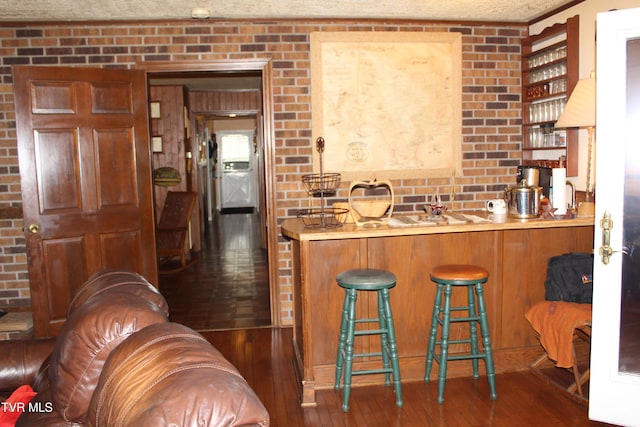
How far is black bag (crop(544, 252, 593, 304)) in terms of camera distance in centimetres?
333

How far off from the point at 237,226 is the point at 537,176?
888cm

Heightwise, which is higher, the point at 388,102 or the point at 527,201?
the point at 388,102

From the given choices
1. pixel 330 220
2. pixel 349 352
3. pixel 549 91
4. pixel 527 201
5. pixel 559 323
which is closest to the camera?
pixel 349 352

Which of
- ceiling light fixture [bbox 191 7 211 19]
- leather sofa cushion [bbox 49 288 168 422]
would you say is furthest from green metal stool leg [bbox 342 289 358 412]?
ceiling light fixture [bbox 191 7 211 19]

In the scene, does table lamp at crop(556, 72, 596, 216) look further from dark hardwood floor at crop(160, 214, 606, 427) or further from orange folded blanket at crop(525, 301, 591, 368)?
dark hardwood floor at crop(160, 214, 606, 427)

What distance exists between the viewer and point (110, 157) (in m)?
4.28

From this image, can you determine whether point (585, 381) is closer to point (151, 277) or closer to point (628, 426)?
point (628, 426)

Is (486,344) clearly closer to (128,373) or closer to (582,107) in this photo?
(582,107)

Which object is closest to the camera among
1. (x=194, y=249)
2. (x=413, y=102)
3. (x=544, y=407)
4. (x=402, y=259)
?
(x=544, y=407)

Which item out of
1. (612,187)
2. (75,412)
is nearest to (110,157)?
(75,412)

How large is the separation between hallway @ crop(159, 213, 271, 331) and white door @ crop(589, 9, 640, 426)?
270 centimetres

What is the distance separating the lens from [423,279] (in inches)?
137

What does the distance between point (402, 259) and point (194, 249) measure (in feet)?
18.8

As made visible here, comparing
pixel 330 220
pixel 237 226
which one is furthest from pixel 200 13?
pixel 237 226
